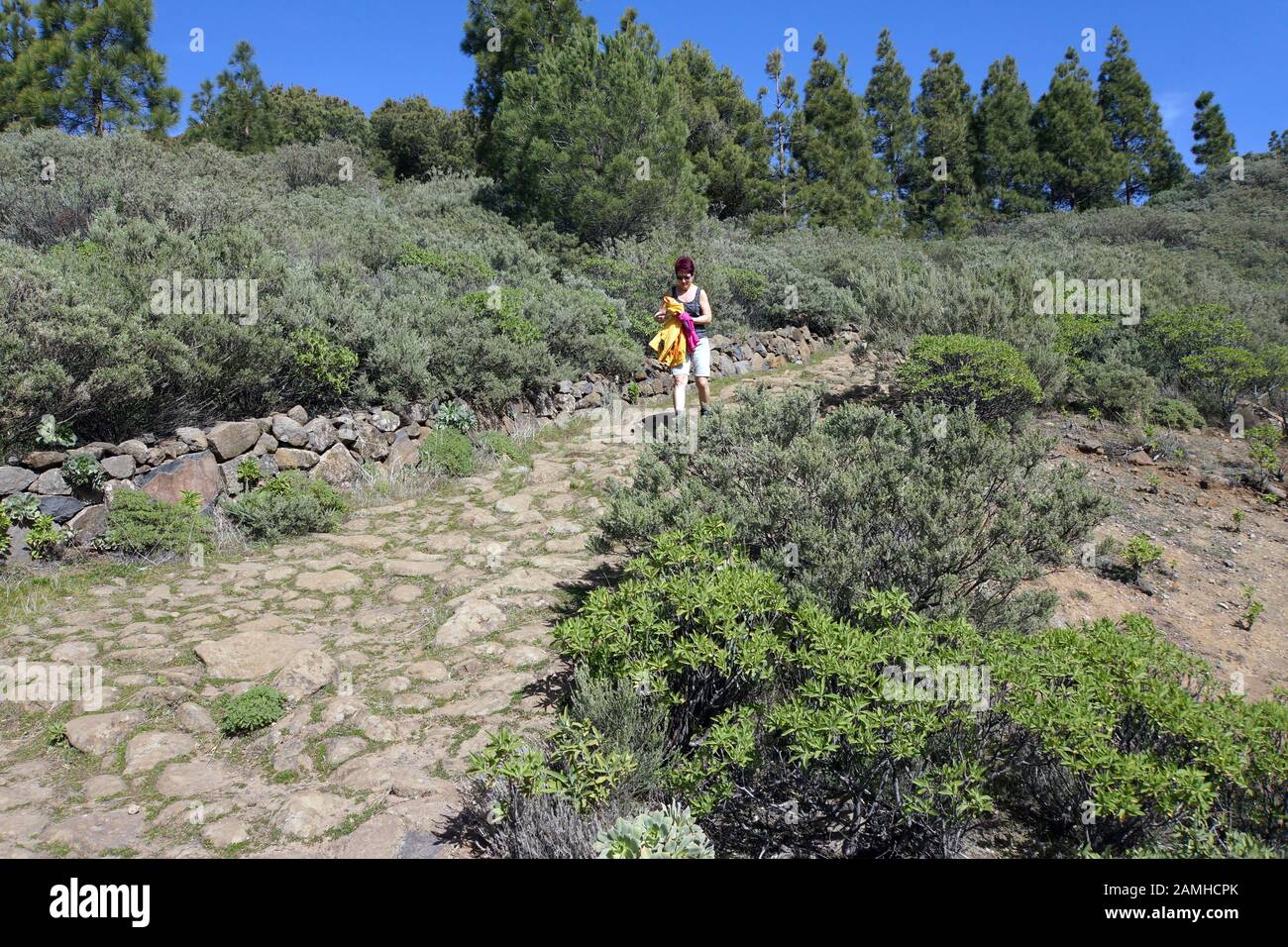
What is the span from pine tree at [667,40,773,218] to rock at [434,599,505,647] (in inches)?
825

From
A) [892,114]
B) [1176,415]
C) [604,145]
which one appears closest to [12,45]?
[604,145]

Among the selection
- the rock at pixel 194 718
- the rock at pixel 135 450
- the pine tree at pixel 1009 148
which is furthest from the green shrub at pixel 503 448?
the pine tree at pixel 1009 148

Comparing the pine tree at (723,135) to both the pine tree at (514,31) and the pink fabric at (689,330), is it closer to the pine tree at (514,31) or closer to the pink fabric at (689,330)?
the pine tree at (514,31)

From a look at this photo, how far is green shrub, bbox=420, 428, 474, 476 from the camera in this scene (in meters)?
7.29

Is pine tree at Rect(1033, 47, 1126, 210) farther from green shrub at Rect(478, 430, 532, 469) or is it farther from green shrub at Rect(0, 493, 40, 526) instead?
green shrub at Rect(0, 493, 40, 526)

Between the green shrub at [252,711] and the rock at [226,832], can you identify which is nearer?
the rock at [226,832]

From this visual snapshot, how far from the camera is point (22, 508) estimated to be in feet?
16.1

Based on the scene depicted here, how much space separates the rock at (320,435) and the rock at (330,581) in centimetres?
191

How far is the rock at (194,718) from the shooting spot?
3473 mm

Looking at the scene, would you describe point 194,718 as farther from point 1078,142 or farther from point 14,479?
point 1078,142

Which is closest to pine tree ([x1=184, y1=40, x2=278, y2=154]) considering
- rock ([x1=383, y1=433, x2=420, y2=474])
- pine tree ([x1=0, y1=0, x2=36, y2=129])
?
pine tree ([x1=0, y1=0, x2=36, y2=129])

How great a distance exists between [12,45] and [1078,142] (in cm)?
A: 3640

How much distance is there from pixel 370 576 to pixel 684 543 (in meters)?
2.54

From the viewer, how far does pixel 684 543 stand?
3.97 meters
